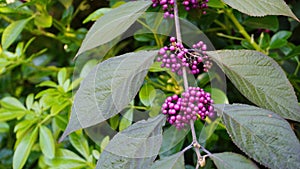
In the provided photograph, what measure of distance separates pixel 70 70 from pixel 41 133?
0.22 meters

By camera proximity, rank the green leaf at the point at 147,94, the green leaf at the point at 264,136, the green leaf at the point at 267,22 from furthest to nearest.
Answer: the green leaf at the point at 267,22, the green leaf at the point at 147,94, the green leaf at the point at 264,136

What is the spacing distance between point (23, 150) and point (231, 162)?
46 cm

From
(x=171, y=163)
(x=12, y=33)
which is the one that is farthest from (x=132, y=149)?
(x=12, y=33)

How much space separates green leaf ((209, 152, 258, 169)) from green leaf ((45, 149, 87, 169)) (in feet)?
1.20

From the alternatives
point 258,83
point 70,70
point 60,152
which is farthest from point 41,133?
point 258,83

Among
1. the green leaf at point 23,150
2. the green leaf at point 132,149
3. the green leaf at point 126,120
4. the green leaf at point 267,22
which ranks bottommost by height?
the green leaf at point 23,150

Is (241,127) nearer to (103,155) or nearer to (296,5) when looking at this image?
(103,155)

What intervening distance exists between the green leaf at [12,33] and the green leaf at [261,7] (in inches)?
19.7

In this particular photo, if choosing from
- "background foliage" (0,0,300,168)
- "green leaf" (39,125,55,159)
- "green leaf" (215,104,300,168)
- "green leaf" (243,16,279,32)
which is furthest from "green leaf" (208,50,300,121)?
"green leaf" (39,125,55,159)

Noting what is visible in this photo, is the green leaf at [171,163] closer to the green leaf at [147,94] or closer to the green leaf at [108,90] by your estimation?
the green leaf at [108,90]

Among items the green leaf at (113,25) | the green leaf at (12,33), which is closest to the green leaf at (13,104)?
the green leaf at (12,33)

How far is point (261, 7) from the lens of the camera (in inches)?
20.6

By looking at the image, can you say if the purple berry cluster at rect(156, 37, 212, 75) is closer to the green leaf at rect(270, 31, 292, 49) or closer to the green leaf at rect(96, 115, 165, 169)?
the green leaf at rect(96, 115, 165, 169)

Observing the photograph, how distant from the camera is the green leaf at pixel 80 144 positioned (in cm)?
84
